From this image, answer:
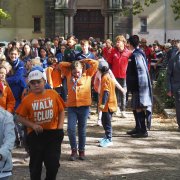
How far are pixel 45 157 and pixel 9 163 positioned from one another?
142 cm

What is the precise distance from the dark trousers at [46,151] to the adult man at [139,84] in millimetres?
4048

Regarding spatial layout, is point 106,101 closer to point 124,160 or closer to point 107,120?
point 107,120

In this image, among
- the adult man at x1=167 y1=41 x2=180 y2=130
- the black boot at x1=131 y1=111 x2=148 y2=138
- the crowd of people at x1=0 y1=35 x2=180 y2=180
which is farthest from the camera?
the adult man at x1=167 y1=41 x2=180 y2=130

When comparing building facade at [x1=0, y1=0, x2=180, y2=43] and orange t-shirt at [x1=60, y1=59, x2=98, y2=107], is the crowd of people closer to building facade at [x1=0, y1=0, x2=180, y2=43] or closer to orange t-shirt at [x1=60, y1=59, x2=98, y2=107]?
orange t-shirt at [x1=60, y1=59, x2=98, y2=107]

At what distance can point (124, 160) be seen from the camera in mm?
8492

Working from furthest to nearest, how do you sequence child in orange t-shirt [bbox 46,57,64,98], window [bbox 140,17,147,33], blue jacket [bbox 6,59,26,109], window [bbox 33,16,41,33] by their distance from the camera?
window [bbox 33,16,41,33], window [bbox 140,17,147,33], child in orange t-shirt [bbox 46,57,64,98], blue jacket [bbox 6,59,26,109]

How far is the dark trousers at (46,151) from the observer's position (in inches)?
245

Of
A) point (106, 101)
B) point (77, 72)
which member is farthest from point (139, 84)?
point (77, 72)

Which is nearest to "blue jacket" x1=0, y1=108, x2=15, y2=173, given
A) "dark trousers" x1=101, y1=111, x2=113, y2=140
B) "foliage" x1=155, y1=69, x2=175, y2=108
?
"dark trousers" x1=101, y1=111, x2=113, y2=140

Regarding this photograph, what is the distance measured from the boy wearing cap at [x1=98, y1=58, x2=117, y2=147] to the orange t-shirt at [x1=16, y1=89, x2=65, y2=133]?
2.91m

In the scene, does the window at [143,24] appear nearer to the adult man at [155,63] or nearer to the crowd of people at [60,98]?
the adult man at [155,63]

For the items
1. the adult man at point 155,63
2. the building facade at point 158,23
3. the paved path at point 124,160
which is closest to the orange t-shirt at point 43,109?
the paved path at point 124,160

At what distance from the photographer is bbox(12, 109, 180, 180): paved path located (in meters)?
7.61

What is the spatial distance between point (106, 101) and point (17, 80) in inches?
65.3
